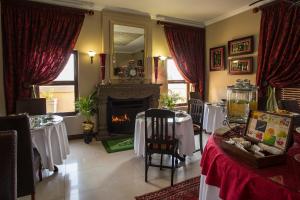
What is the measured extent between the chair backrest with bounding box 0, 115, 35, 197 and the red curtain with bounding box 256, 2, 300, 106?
355 centimetres

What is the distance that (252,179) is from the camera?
0.96 m

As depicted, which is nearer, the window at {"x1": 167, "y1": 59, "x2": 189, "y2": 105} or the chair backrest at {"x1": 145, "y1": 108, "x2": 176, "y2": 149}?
the chair backrest at {"x1": 145, "y1": 108, "x2": 176, "y2": 149}

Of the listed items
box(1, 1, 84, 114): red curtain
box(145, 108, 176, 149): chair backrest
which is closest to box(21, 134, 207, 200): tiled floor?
box(145, 108, 176, 149): chair backrest

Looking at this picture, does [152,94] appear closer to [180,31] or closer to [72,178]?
[180,31]

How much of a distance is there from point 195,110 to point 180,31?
277cm

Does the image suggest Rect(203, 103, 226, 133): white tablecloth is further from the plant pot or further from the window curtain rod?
the window curtain rod

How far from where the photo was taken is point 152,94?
17.5ft

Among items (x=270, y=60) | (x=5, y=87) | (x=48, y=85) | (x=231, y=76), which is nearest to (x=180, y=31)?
(x=231, y=76)

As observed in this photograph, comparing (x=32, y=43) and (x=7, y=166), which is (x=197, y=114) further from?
(x=32, y=43)

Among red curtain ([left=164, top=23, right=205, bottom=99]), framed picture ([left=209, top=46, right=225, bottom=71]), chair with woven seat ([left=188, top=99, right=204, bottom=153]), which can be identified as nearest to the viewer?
chair with woven seat ([left=188, top=99, right=204, bottom=153])

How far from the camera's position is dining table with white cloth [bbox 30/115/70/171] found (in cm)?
266

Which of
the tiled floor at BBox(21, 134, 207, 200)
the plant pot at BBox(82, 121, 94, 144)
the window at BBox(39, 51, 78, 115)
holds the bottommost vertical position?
the tiled floor at BBox(21, 134, 207, 200)

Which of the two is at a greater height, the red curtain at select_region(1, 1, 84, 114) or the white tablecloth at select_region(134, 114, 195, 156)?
→ the red curtain at select_region(1, 1, 84, 114)

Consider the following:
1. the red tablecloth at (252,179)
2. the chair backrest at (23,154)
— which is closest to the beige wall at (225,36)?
the red tablecloth at (252,179)
